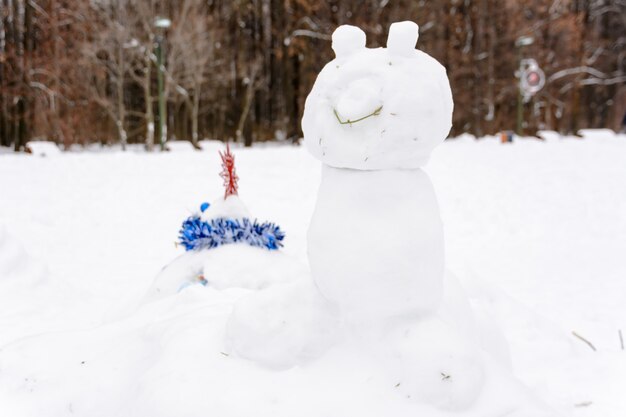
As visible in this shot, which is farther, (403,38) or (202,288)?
(202,288)

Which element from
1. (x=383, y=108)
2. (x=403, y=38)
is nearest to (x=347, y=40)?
(x=403, y=38)

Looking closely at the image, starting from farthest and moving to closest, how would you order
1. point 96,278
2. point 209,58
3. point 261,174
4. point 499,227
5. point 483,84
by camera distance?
point 483,84 → point 209,58 → point 261,174 → point 499,227 → point 96,278

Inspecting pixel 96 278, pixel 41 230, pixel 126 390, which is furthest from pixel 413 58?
pixel 41 230

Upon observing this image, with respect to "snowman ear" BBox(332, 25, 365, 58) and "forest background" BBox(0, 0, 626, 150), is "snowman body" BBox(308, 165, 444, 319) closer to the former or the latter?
"snowman ear" BBox(332, 25, 365, 58)

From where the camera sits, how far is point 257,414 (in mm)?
1653

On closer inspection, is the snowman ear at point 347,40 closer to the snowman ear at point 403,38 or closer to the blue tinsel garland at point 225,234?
the snowman ear at point 403,38

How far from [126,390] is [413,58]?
1559 millimetres

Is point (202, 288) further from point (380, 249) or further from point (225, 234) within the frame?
point (380, 249)

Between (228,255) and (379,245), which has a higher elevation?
(379,245)

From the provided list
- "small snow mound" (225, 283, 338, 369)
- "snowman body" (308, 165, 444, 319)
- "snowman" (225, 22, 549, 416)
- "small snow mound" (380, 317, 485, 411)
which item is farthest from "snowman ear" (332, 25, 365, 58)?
"small snow mound" (380, 317, 485, 411)

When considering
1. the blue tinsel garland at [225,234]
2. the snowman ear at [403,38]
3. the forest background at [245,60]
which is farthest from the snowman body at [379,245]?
the forest background at [245,60]

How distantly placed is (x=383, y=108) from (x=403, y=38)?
25cm

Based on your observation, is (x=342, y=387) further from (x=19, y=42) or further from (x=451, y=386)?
(x=19, y=42)

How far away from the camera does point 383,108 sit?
1.67 metres
